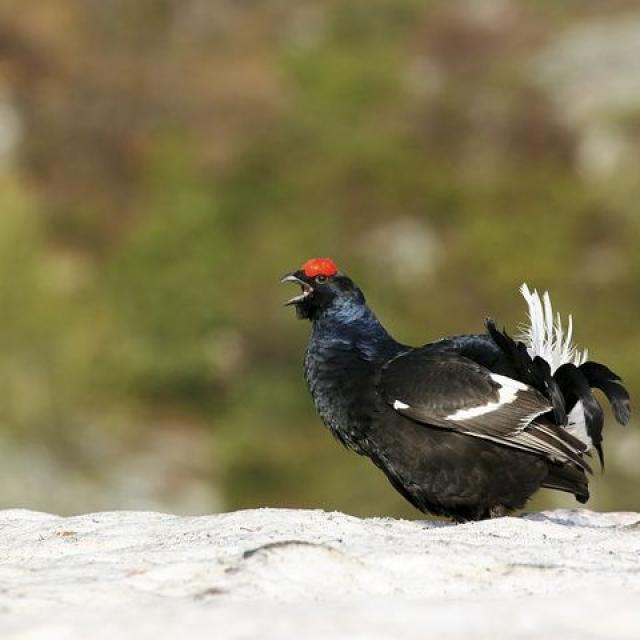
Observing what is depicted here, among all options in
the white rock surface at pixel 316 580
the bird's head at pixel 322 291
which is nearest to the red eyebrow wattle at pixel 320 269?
the bird's head at pixel 322 291

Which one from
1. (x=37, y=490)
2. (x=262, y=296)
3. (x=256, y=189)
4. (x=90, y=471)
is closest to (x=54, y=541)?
(x=37, y=490)

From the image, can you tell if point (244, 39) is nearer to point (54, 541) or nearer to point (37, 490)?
point (37, 490)

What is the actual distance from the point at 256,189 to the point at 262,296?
20.3 feet

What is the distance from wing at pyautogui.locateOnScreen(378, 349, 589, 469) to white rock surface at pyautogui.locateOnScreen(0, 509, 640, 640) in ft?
1.75

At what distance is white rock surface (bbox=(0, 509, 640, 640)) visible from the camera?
133 inches

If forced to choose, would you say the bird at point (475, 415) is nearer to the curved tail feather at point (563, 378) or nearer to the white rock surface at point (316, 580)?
the curved tail feather at point (563, 378)

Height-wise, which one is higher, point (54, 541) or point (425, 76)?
point (425, 76)

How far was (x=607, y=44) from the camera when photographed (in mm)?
35281

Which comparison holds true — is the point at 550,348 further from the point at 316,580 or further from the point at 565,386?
the point at 316,580

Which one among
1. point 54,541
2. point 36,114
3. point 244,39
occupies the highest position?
point 244,39

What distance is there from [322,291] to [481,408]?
1.10m

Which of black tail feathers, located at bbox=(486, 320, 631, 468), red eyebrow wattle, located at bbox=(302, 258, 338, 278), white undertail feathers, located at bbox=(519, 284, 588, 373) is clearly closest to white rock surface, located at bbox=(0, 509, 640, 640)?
black tail feathers, located at bbox=(486, 320, 631, 468)

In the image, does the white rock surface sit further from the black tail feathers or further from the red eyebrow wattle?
the red eyebrow wattle

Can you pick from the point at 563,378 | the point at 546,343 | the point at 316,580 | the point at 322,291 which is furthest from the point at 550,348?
the point at 316,580
